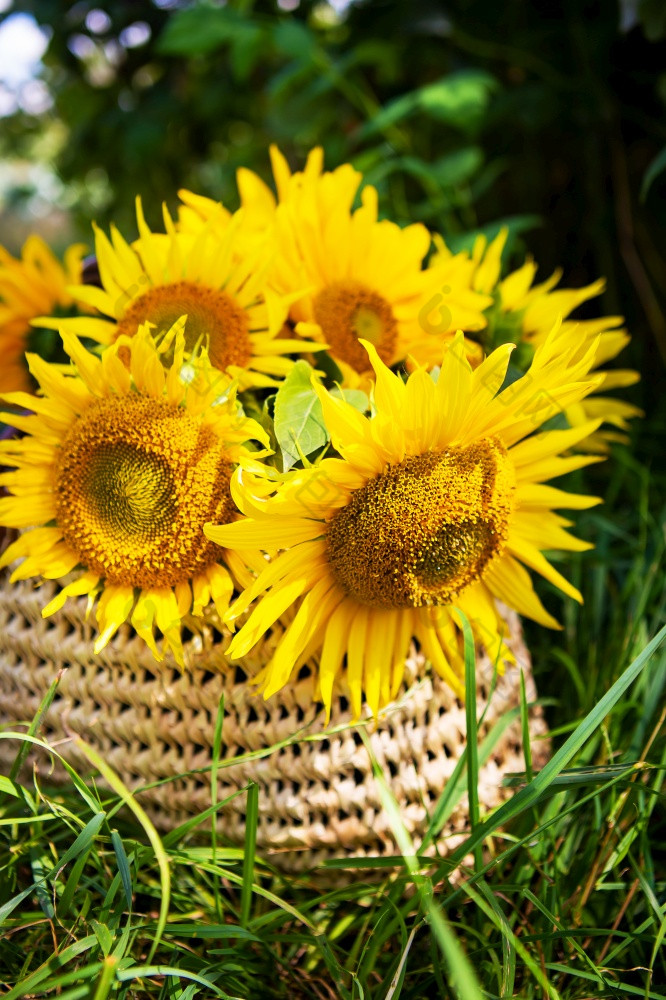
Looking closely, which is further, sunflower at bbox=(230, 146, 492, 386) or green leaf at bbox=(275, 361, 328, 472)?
sunflower at bbox=(230, 146, 492, 386)

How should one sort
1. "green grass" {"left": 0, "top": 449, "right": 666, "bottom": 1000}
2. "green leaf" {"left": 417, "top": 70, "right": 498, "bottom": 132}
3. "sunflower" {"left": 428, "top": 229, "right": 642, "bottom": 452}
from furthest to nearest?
"green leaf" {"left": 417, "top": 70, "right": 498, "bottom": 132}
"sunflower" {"left": 428, "top": 229, "right": 642, "bottom": 452}
"green grass" {"left": 0, "top": 449, "right": 666, "bottom": 1000}

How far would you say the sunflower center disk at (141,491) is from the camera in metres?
0.60

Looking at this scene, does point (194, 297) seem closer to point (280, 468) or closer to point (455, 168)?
point (280, 468)

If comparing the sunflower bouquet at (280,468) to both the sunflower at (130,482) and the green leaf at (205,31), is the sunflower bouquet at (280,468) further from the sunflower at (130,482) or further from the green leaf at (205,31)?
the green leaf at (205,31)

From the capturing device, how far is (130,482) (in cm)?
62

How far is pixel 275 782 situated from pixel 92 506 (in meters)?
0.27

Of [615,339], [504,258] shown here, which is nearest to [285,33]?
[504,258]

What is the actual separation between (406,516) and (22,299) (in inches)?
21.1

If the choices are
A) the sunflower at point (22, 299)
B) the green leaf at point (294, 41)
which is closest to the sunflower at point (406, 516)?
the sunflower at point (22, 299)

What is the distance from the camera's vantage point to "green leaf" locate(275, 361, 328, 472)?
59cm

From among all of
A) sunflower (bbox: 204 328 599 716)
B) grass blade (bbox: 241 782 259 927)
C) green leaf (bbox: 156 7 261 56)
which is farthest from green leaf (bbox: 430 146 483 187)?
grass blade (bbox: 241 782 259 927)

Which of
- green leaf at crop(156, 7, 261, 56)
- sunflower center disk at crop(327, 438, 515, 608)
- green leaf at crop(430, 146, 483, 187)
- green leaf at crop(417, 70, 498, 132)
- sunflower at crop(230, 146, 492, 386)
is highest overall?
green leaf at crop(156, 7, 261, 56)

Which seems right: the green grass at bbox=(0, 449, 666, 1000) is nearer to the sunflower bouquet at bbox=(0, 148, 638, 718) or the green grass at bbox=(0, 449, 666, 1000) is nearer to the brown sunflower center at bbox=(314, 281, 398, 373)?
the sunflower bouquet at bbox=(0, 148, 638, 718)

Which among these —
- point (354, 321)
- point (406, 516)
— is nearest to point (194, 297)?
point (354, 321)
